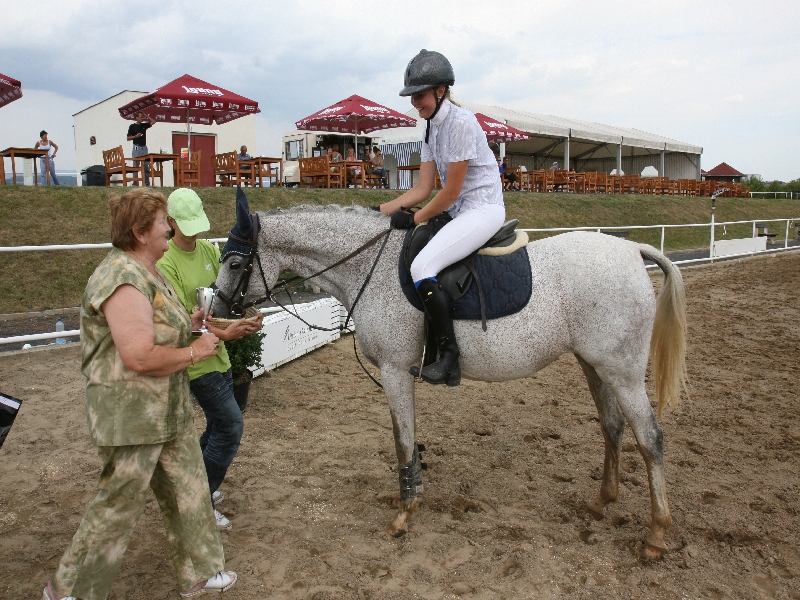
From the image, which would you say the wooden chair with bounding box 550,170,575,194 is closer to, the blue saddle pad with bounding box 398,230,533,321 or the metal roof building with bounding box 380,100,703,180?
the metal roof building with bounding box 380,100,703,180

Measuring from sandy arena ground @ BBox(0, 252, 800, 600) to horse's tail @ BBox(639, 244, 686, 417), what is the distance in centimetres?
77

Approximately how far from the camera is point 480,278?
10.3 ft

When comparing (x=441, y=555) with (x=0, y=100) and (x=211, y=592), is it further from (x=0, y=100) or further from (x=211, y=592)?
(x=0, y=100)

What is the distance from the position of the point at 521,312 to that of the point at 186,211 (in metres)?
1.88

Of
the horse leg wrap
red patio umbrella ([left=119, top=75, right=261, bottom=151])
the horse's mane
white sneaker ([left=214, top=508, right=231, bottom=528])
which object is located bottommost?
white sneaker ([left=214, top=508, right=231, bottom=528])

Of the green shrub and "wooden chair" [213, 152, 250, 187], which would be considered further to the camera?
"wooden chair" [213, 152, 250, 187]

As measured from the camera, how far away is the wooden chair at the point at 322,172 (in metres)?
15.7

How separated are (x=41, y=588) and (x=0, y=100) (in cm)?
1138

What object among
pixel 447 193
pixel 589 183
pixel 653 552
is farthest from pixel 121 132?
pixel 653 552

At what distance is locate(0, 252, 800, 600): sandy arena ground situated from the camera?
280cm

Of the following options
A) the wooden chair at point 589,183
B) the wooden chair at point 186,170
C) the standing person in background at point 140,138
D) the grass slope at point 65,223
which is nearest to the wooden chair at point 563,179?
the wooden chair at point 589,183

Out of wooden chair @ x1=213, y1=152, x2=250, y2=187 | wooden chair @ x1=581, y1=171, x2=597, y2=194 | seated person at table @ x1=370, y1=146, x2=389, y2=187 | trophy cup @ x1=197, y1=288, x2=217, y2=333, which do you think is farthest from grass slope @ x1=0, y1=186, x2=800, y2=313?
wooden chair @ x1=581, y1=171, x2=597, y2=194

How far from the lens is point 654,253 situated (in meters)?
3.31

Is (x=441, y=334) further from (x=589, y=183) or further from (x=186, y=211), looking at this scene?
(x=589, y=183)
